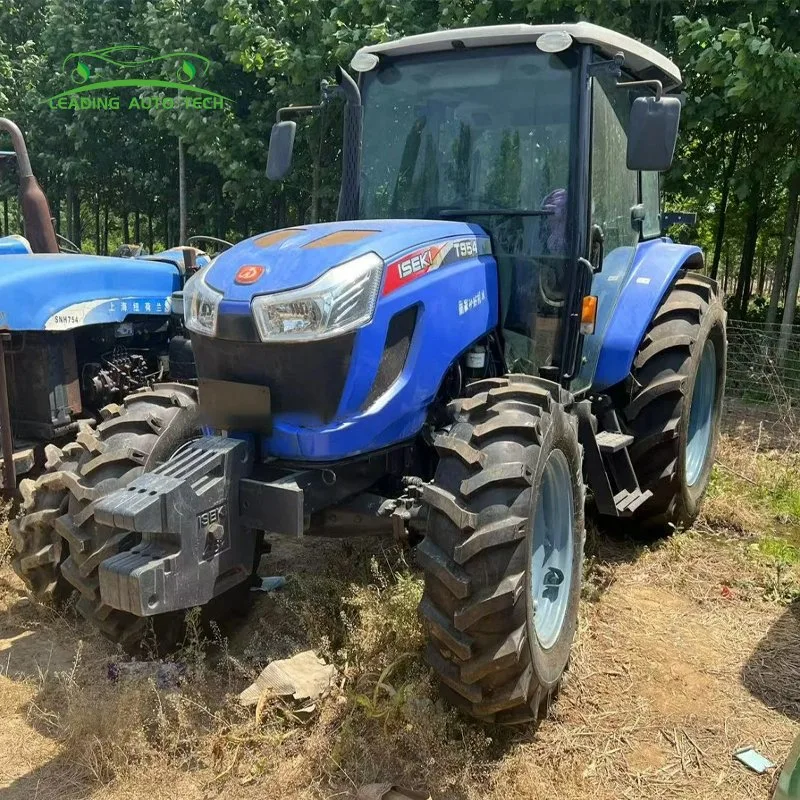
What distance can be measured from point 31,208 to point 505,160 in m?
3.34

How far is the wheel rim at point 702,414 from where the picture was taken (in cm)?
491

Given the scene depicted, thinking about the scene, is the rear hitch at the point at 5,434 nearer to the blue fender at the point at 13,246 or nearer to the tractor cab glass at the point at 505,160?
the blue fender at the point at 13,246

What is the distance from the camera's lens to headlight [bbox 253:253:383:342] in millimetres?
2727

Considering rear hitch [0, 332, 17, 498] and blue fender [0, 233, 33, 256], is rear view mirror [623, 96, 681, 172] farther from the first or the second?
blue fender [0, 233, 33, 256]

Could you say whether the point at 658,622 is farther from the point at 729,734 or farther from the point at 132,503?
the point at 132,503

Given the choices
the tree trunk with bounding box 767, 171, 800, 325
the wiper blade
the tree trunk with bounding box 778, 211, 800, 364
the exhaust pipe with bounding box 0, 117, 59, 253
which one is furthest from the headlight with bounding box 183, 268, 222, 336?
the tree trunk with bounding box 767, 171, 800, 325

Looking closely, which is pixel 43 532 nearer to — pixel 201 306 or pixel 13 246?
pixel 201 306

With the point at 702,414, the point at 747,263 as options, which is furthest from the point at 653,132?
the point at 747,263

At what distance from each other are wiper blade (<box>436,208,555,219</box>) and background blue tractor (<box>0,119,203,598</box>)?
1723 mm

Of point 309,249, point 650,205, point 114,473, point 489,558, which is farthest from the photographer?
point 650,205

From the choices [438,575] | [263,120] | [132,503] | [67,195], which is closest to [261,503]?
[132,503]

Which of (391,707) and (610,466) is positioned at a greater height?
(610,466)

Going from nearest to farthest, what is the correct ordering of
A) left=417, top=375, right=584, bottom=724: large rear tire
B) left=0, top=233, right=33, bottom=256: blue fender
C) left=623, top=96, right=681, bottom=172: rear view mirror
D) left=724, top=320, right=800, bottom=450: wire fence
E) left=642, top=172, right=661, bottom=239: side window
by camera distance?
1. left=417, top=375, right=584, bottom=724: large rear tire
2. left=623, top=96, right=681, bottom=172: rear view mirror
3. left=642, top=172, right=661, bottom=239: side window
4. left=0, top=233, right=33, bottom=256: blue fender
5. left=724, top=320, right=800, bottom=450: wire fence

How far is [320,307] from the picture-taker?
2721 mm
